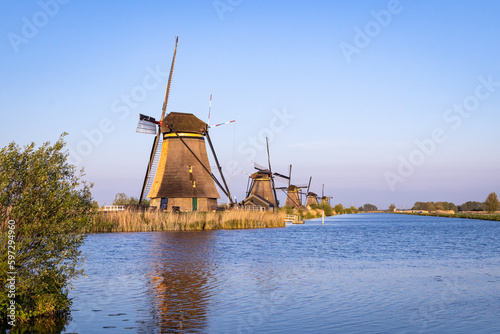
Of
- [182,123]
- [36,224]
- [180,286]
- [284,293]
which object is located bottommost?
[284,293]

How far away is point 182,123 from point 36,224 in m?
37.1

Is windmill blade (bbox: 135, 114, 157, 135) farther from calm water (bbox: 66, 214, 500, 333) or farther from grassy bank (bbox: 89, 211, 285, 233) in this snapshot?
calm water (bbox: 66, 214, 500, 333)

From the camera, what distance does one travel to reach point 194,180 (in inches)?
1805

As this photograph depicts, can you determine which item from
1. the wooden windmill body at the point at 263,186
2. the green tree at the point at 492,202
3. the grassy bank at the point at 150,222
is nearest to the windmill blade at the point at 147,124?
the grassy bank at the point at 150,222

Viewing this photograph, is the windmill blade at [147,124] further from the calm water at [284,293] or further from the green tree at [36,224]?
the green tree at [36,224]

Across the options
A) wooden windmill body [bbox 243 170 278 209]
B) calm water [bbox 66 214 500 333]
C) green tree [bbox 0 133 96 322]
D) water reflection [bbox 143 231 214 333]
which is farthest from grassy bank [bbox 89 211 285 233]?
wooden windmill body [bbox 243 170 278 209]

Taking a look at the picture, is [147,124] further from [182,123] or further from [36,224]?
Result: [36,224]

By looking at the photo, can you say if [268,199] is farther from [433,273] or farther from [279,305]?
[279,305]

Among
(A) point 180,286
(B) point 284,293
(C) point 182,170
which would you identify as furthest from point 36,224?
(C) point 182,170

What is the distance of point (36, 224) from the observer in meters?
9.20

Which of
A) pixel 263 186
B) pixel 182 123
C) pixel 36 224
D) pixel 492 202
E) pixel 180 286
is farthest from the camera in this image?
pixel 492 202

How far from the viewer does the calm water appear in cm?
948

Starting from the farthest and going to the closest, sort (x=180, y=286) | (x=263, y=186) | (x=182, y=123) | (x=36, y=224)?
(x=263, y=186), (x=182, y=123), (x=180, y=286), (x=36, y=224)

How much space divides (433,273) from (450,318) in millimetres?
7094
